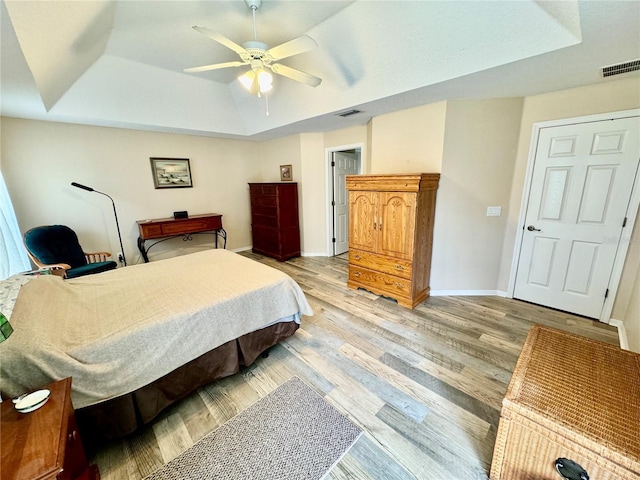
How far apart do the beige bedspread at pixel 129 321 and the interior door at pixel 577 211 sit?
276cm

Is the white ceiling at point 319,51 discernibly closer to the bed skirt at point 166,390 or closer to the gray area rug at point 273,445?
the bed skirt at point 166,390

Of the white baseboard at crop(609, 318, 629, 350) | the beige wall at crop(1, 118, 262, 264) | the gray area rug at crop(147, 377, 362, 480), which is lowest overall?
the gray area rug at crop(147, 377, 362, 480)

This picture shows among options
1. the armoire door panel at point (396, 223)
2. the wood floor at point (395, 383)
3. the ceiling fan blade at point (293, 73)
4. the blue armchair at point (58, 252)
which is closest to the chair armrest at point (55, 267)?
the blue armchair at point (58, 252)

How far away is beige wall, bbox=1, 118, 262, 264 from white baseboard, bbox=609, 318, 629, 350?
5570 mm

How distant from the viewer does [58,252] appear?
119 inches

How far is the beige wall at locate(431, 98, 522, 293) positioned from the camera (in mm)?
2775

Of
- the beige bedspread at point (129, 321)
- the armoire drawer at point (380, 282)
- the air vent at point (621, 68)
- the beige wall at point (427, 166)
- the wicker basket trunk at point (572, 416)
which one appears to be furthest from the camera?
the armoire drawer at point (380, 282)

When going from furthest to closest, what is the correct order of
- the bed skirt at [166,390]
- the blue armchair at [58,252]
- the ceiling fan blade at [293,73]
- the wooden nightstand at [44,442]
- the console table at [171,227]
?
the console table at [171,227] < the blue armchair at [58,252] < the ceiling fan blade at [293,73] < the bed skirt at [166,390] < the wooden nightstand at [44,442]

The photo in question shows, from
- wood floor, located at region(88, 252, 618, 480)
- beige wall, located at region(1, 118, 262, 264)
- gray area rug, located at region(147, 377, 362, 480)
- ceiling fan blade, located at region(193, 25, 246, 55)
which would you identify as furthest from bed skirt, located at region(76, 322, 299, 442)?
beige wall, located at region(1, 118, 262, 264)

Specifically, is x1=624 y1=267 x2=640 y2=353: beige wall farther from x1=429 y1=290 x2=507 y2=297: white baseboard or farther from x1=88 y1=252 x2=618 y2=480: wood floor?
x1=429 y1=290 x2=507 y2=297: white baseboard

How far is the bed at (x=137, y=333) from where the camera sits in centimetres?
127

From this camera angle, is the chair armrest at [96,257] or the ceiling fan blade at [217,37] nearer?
the ceiling fan blade at [217,37]

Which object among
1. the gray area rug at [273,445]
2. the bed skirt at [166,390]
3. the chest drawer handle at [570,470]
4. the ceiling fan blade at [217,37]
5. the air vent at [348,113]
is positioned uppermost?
the ceiling fan blade at [217,37]

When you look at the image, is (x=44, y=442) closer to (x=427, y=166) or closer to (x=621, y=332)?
(x=427, y=166)
